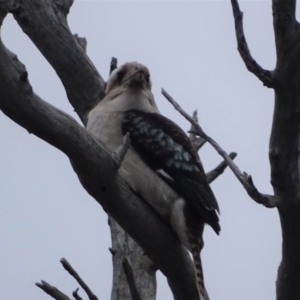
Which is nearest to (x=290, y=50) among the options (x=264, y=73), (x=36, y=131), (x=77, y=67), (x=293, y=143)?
(x=264, y=73)

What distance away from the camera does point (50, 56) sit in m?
5.14

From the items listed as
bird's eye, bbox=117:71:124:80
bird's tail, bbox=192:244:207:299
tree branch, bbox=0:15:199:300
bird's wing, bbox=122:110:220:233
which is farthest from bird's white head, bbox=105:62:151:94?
bird's tail, bbox=192:244:207:299

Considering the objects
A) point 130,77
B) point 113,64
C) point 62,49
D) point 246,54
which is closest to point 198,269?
point 246,54

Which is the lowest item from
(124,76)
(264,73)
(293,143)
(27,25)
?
(293,143)

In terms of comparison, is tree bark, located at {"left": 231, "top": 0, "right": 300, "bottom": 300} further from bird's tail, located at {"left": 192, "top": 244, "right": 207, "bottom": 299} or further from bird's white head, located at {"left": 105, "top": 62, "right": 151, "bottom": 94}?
bird's white head, located at {"left": 105, "top": 62, "right": 151, "bottom": 94}

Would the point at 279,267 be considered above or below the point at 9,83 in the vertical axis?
below

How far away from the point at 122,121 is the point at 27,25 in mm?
1187

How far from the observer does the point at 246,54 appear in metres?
3.27

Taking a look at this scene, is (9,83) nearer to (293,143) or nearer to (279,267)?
(293,143)

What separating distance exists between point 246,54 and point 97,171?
84cm

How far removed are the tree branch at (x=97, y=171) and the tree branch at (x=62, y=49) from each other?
1440 millimetres

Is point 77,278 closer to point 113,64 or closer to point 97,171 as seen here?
point 97,171

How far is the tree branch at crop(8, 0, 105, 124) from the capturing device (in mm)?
5113

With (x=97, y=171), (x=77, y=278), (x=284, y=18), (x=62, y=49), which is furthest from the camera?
(x=62, y=49)
